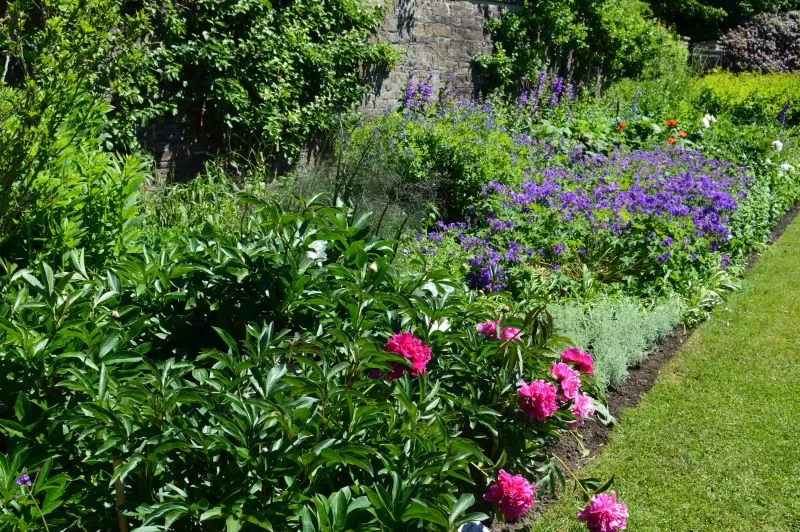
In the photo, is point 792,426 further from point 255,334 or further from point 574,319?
point 255,334

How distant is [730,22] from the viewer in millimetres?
23156

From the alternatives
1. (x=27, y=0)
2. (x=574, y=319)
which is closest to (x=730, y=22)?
(x=574, y=319)

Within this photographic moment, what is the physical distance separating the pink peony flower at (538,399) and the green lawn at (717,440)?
2.70 feet

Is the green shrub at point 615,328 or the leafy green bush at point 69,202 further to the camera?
the green shrub at point 615,328

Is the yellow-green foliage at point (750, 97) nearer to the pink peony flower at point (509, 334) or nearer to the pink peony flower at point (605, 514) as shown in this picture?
the pink peony flower at point (509, 334)

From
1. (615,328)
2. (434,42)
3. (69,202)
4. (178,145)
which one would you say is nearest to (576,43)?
(434,42)

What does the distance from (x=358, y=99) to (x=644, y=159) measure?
318cm

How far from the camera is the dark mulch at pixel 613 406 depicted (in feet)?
11.2

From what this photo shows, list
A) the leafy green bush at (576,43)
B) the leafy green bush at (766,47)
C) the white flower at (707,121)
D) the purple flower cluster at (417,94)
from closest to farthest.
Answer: the purple flower cluster at (417,94)
the white flower at (707,121)
the leafy green bush at (576,43)
the leafy green bush at (766,47)

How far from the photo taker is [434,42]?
372 inches

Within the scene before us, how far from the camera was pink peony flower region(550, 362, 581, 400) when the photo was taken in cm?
287

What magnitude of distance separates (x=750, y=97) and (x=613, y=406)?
1015 centimetres

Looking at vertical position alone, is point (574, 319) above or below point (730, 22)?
below

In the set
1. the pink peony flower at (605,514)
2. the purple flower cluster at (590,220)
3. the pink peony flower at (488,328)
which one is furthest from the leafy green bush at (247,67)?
the pink peony flower at (605,514)
